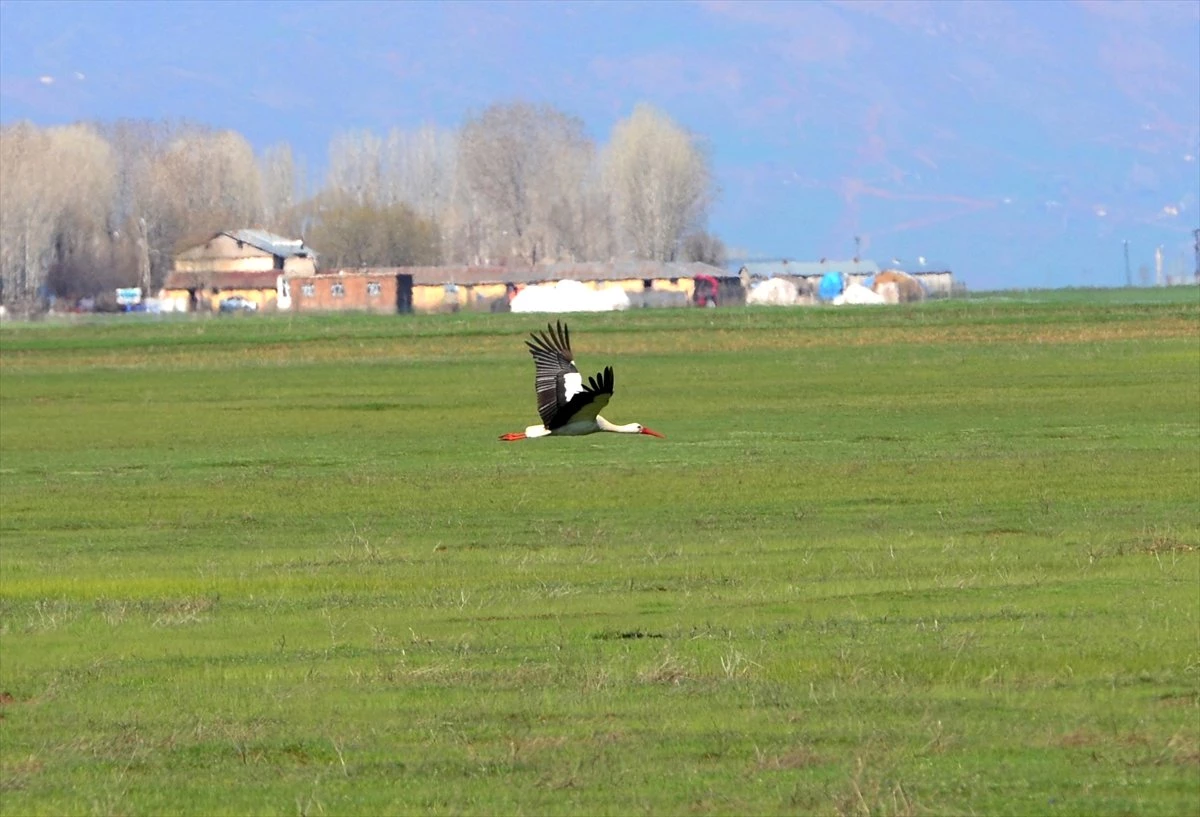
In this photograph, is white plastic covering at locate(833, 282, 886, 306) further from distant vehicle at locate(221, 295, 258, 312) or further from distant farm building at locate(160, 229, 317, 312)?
distant farm building at locate(160, 229, 317, 312)

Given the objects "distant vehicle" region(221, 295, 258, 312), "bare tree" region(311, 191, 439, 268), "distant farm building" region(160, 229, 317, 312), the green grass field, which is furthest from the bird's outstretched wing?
"bare tree" region(311, 191, 439, 268)

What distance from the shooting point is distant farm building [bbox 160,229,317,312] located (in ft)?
411

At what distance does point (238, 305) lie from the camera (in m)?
120

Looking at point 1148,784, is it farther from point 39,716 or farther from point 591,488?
point 591,488

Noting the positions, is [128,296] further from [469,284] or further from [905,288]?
[905,288]

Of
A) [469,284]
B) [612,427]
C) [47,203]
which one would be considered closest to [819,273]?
[469,284]

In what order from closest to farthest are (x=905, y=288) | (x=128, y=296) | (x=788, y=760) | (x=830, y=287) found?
(x=788, y=760) < (x=905, y=288) < (x=830, y=287) < (x=128, y=296)

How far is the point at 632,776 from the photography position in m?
9.00

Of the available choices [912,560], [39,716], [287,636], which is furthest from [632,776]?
[912,560]

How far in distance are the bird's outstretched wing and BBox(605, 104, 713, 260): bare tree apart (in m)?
126

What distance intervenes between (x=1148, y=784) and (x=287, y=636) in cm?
700

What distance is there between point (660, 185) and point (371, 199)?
31.2 metres

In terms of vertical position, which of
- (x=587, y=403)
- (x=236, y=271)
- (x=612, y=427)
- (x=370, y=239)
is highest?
(x=370, y=239)

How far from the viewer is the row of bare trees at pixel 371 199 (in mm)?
136875
